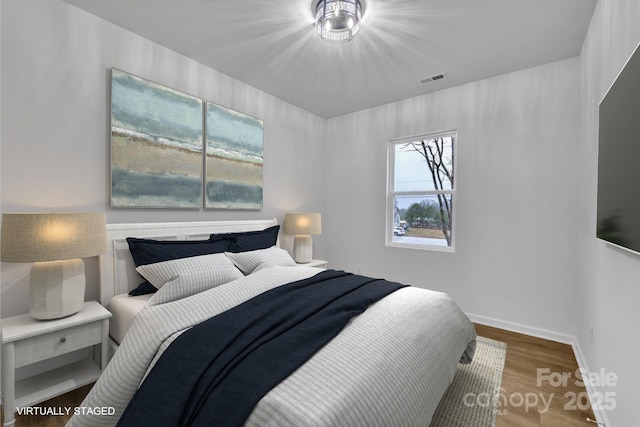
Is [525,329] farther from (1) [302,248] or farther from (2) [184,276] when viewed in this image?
(2) [184,276]

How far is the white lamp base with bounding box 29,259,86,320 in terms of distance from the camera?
64.9 inches

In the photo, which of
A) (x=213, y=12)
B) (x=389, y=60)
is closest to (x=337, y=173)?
(x=389, y=60)

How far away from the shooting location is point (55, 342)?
1.65 metres

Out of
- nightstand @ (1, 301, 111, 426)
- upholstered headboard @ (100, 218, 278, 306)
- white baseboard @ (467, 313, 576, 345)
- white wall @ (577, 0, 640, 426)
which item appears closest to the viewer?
white wall @ (577, 0, 640, 426)

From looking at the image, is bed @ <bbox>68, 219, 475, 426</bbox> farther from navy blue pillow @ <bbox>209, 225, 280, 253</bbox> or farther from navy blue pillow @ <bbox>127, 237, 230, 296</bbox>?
navy blue pillow @ <bbox>209, 225, 280, 253</bbox>

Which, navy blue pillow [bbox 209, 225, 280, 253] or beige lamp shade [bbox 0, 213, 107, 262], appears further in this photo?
navy blue pillow [bbox 209, 225, 280, 253]

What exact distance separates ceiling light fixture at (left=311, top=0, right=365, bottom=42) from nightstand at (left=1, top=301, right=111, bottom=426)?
2.49 metres

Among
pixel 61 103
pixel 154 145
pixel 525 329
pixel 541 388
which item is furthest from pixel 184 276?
pixel 525 329

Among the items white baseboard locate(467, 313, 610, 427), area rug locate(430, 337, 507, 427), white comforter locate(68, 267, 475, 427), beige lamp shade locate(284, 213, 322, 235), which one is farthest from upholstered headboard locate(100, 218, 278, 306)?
white baseboard locate(467, 313, 610, 427)

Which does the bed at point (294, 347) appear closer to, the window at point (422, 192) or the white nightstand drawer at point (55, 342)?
the white nightstand drawer at point (55, 342)

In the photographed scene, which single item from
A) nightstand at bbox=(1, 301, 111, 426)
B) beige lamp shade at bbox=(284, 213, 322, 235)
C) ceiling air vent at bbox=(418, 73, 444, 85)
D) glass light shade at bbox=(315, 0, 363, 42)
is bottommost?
nightstand at bbox=(1, 301, 111, 426)

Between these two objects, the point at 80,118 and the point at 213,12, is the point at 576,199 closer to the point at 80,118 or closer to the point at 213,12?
the point at 213,12

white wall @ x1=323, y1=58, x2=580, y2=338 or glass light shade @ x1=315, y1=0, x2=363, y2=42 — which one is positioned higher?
glass light shade @ x1=315, y1=0, x2=363, y2=42

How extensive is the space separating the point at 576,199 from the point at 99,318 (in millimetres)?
3914
